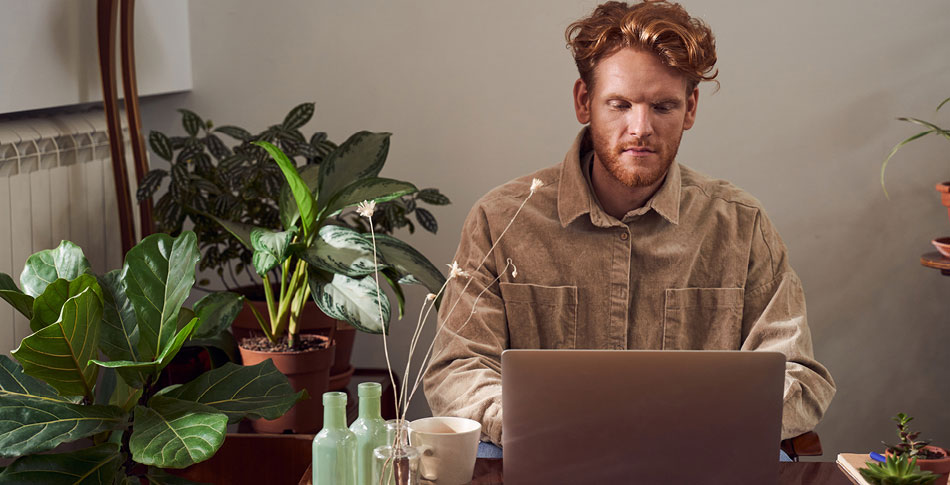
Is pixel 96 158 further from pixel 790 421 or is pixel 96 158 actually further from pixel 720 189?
pixel 790 421

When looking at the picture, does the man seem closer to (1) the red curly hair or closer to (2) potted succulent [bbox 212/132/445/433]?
(1) the red curly hair

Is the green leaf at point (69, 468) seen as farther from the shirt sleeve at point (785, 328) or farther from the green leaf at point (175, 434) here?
the shirt sleeve at point (785, 328)

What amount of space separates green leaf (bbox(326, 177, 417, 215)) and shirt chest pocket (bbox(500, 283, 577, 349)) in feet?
1.06

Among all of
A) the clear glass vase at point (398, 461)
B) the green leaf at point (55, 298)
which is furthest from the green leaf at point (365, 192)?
the clear glass vase at point (398, 461)

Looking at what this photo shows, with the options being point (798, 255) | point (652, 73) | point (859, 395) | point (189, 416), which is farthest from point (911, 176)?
point (189, 416)

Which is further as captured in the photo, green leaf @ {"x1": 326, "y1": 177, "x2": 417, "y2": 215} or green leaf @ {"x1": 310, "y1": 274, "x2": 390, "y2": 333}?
green leaf @ {"x1": 326, "y1": 177, "x2": 417, "y2": 215}

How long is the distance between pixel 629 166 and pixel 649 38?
0.25 metres

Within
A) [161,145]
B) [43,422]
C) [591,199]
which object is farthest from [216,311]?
[591,199]

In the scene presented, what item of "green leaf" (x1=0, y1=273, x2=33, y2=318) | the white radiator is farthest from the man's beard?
the white radiator

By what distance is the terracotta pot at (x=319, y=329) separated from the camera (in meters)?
2.28

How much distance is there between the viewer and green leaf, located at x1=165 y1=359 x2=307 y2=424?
5.08 ft

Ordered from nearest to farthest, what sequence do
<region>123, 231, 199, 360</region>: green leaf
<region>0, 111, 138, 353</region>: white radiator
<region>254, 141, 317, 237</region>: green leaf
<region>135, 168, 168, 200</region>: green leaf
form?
<region>123, 231, 199, 360</region>: green leaf < <region>254, 141, 317, 237</region>: green leaf < <region>0, 111, 138, 353</region>: white radiator < <region>135, 168, 168, 200</region>: green leaf

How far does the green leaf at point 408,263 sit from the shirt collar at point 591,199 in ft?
0.99

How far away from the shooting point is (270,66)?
276 cm
